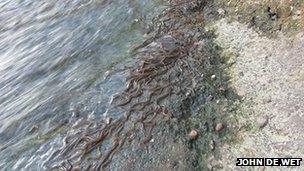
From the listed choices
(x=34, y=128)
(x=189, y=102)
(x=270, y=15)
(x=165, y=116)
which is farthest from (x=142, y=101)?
(x=270, y=15)

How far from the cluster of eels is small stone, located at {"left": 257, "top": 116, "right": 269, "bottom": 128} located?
1083 millimetres

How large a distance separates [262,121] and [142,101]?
5.25ft

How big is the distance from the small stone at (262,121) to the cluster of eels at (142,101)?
1.08m

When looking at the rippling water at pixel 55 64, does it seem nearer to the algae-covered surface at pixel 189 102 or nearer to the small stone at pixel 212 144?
the algae-covered surface at pixel 189 102

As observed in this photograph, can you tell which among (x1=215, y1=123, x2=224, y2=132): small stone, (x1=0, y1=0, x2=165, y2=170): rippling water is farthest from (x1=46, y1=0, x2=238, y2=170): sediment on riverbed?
(x1=0, y1=0, x2=165, y2=170): rippling water

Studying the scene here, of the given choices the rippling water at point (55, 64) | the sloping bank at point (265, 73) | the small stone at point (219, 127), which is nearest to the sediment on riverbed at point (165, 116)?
the small stone at point (219, 127)

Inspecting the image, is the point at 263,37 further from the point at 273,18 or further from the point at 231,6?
the point at 231,6

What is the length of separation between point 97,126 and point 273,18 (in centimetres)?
277

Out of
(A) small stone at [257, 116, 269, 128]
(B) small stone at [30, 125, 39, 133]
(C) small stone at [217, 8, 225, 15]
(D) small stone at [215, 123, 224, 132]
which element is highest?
(C) small stone at [217, 8, 225, 15]

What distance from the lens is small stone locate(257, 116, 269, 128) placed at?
4309 millimetres

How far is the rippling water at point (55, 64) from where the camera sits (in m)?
5.34

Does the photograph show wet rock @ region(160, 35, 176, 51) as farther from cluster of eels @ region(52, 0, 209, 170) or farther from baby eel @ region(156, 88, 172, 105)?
baby eel @ region(156, 88, 172, 105)

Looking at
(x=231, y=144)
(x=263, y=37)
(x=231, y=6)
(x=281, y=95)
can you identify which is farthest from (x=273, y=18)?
(x=231, y=144)

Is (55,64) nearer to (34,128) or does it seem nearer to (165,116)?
(34,128)
